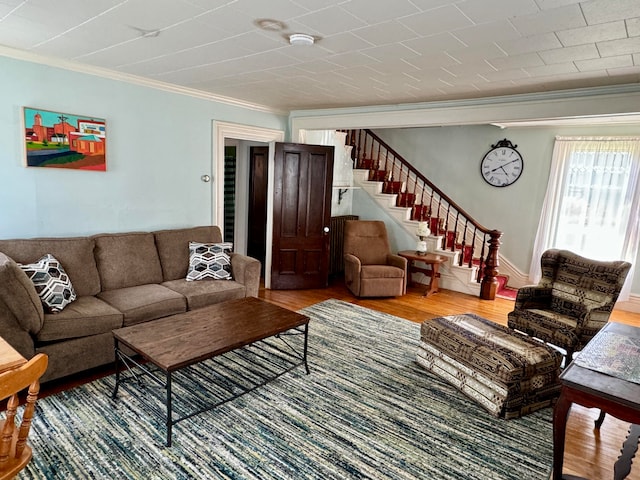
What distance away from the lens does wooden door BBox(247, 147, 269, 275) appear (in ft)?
19.1

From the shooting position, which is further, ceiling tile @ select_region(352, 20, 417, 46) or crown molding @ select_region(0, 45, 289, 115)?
crown molding @ select_region(0, 45, 289, 115)

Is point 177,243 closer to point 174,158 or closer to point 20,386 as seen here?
point 174,158

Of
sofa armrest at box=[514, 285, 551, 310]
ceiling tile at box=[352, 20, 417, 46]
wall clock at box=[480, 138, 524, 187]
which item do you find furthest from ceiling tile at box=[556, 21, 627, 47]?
wall clock at box=[480, 138, 524, 187]

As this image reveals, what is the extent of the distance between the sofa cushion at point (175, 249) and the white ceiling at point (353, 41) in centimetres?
157

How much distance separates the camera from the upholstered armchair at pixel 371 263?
499 cm

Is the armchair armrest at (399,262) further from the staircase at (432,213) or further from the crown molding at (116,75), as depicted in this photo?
the crown molding at (116,75)

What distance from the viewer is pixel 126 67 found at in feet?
11.1

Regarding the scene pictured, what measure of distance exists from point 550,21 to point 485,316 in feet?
11.3

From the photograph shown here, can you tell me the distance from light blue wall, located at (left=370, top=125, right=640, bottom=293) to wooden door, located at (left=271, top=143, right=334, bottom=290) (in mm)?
2390

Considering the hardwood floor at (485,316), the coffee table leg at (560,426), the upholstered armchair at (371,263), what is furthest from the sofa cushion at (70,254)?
the coffee table leg at (560,426)

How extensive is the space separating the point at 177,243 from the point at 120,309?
117cm

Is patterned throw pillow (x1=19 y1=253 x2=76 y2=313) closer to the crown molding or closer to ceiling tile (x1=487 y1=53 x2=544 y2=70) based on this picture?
the crown molding

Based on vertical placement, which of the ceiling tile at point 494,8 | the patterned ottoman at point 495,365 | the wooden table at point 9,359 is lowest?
the patterned ottoman at point 495,365

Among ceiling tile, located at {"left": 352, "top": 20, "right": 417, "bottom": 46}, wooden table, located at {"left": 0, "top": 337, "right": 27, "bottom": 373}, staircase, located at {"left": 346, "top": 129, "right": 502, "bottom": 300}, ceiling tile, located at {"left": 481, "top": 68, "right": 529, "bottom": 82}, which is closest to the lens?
wooden table, located at {"left": 0, "top": 337, "right": 27, "bottom": 373}
